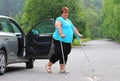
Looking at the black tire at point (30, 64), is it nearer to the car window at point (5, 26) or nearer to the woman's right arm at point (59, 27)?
the car window at point (5, 26)

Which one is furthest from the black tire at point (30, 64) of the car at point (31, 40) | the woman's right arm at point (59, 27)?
the woman's right arm at point (59, 27)

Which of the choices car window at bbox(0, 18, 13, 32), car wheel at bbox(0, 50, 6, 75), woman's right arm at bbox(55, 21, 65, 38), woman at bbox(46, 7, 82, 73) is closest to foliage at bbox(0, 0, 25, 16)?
car window at bbox(0, 18, 13, 32)

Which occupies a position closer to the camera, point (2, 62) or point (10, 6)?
point (2, 62)

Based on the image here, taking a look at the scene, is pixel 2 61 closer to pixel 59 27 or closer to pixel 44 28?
pixel 59 27

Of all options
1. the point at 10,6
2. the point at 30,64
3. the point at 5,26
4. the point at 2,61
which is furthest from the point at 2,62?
the point at 10,6

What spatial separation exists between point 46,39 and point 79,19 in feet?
151

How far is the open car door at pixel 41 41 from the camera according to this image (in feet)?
43.5

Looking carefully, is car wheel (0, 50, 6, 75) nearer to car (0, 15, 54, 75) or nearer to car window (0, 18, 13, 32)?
car (0, 15, 54, 75)

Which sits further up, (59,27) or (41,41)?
(59,27)

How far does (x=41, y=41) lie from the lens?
43.9 feet

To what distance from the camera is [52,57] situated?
12.8 m

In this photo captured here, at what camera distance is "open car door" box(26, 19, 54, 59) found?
13.3m

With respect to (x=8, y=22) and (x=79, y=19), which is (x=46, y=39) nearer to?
(x=8, y=22)

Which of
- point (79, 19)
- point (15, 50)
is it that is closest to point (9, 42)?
point (15, 50)
